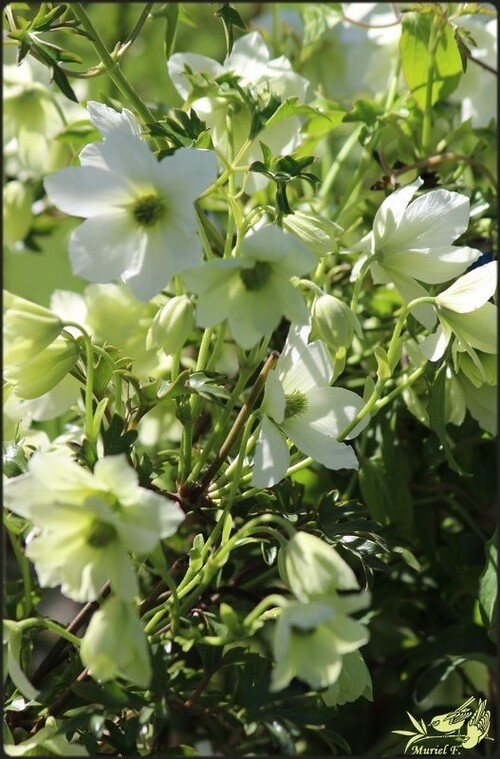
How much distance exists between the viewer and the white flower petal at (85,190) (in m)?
0.43

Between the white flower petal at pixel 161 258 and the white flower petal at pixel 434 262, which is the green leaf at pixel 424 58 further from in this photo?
the white flower petal at pixel 161 258

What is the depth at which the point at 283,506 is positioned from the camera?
1.68 ft

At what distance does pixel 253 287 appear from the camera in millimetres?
447

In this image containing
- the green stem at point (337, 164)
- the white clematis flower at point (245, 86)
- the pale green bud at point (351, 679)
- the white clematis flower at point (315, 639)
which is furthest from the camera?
the green stem at point (337, 164)

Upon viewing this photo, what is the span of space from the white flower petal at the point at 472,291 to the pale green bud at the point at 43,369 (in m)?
0.21

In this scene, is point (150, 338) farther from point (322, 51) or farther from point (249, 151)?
point (322, 51)

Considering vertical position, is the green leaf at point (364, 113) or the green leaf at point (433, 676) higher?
the green leaf at point (364, 113)

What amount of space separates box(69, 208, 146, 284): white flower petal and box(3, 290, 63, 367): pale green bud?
35 mm

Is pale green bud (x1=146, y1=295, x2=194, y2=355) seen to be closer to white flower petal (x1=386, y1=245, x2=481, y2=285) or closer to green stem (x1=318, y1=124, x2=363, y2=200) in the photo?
white flower petal (x1=386, y1=245, x2=481, y2=285)

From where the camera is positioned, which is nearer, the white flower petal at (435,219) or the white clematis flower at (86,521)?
the white clematis flower at (86,521)

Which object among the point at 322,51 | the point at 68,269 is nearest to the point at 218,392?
the point at 322,51

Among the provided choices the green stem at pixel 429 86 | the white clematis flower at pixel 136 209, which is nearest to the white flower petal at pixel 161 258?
the white clematis flower at pixel 136 209

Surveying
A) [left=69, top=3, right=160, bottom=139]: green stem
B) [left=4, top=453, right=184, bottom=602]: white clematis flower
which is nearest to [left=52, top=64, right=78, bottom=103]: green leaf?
[left=69, top=3, right=160, bottom=139]: green stem

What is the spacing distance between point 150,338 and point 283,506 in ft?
0.41
